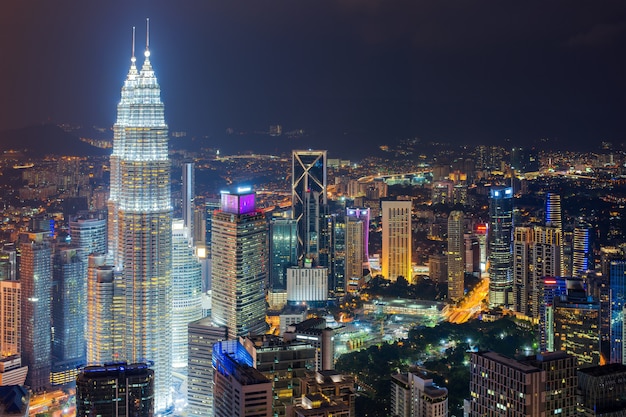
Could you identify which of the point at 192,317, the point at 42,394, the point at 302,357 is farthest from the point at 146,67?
the point at 302,357

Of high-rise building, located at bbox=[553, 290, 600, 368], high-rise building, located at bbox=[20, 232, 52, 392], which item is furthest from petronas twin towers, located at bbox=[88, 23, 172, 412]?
high-rise building, located at bbox=[553, 290, 600, 368]

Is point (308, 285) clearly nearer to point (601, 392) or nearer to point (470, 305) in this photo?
point (470, 305)

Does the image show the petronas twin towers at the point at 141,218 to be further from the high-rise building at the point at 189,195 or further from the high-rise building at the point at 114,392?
the high-rise building at the point at 114,392

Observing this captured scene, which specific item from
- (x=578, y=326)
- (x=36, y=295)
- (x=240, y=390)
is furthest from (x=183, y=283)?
(x=578, y=326)

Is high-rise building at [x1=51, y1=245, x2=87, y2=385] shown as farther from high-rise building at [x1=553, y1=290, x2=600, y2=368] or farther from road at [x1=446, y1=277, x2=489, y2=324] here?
high-rise building at [x1=553, y1=290, x2=600, y2=368]

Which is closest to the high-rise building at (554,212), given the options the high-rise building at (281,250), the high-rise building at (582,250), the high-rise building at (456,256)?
the high-rise building at (582,250)

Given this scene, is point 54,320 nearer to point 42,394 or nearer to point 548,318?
point 42,394
